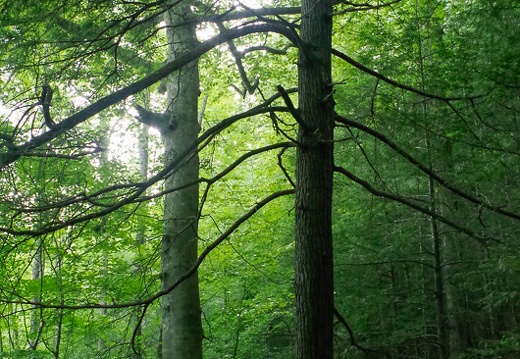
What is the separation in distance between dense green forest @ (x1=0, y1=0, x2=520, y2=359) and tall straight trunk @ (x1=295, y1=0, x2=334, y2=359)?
0.05ft

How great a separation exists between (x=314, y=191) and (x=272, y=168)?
968 centimetres

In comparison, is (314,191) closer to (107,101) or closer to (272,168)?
(107,101)

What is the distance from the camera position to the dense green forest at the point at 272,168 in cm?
364

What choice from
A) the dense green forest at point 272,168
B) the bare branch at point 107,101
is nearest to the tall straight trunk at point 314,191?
the dense green forest at point 272,168

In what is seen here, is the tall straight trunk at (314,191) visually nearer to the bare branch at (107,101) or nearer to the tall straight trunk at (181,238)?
the bare branch at (107,101)

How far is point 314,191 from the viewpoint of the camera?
3.74m

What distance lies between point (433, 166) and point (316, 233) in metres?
3.89

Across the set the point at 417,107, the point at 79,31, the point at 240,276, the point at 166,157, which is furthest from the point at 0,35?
the point at 240,276

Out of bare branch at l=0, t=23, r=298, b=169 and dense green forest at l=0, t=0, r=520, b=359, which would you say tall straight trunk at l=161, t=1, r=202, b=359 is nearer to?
dense green forest at l=0, t=0, r=520, b=359

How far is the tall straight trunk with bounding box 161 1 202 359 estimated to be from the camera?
20.8ft

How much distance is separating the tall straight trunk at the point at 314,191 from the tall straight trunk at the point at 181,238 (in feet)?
7.95

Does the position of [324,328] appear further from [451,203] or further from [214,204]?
[214,204]

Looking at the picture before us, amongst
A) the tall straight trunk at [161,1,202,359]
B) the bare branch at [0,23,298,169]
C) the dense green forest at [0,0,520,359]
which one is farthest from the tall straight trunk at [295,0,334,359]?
the tall straight trunk at [161,1,202,359]

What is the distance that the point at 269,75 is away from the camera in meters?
10.3
